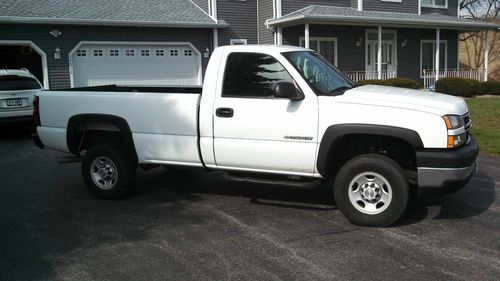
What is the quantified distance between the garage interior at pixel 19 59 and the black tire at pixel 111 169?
49.0 feet

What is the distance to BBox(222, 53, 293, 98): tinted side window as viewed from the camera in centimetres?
590

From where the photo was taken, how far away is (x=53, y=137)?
7105 mm

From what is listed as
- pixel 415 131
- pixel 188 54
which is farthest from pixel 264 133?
pixel 188 54

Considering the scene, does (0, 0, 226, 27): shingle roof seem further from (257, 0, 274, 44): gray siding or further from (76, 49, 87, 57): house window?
(257, 0, 274, 44): gray siding

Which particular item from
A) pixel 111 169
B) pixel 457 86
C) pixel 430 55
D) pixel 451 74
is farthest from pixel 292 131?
pixel 430 55

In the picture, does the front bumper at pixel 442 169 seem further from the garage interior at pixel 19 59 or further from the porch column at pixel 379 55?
the porch column at pixel 379 55

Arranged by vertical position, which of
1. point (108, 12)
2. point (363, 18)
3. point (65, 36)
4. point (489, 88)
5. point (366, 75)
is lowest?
point (489, 88)

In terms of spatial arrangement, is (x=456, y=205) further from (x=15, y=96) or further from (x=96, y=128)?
(x=15, y=96)

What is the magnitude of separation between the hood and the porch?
14865 millimetres

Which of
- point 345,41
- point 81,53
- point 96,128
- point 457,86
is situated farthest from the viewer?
point 345,41

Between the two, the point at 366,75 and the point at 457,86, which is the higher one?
the point at 366,75

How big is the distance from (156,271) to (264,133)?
2062 mm

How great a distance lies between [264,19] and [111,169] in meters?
17.2

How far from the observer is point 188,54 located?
70.5 feet
